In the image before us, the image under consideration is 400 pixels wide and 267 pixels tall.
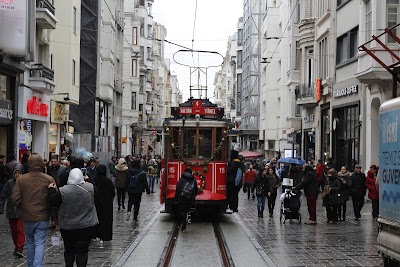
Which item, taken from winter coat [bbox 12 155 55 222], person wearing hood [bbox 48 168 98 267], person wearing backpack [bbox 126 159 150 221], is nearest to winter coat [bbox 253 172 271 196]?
person wearing backpack [bbox 126 159 150 221]

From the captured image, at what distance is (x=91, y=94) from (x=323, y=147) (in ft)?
52.0

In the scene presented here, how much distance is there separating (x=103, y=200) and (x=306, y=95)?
28.8m

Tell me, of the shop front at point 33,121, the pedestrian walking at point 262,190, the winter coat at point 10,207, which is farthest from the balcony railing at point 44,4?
the winter coat at point 10,207

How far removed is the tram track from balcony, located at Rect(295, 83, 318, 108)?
74.6 feet

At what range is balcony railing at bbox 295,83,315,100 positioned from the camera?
4156cm

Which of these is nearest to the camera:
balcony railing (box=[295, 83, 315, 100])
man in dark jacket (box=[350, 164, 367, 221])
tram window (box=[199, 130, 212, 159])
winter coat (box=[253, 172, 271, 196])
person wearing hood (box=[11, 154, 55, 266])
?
person wearing hood (box=[11, 154, 55, 266])

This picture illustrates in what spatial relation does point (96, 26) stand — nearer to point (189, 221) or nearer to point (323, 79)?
point (323, 79)

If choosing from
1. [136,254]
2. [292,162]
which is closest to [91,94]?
[292,162]

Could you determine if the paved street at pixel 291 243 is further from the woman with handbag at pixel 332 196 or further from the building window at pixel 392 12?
the building window at pixel 392 12

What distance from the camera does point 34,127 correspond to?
1315 inches

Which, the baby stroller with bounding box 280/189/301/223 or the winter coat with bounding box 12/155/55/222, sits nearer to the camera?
the winter coat with bounding box 12/155/55/222

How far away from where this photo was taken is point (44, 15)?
3005 centimetres

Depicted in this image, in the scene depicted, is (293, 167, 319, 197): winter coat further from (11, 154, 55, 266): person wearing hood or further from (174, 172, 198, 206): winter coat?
(11, 154, 55, 266): person wearing hood

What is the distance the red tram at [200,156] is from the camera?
20.9 m
